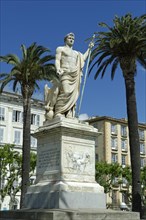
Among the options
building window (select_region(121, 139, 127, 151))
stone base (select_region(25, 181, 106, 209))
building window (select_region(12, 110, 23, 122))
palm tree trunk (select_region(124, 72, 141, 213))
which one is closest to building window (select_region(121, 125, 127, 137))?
building window (select_region(121, 139, 127, 151))

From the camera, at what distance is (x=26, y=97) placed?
29.3 meters

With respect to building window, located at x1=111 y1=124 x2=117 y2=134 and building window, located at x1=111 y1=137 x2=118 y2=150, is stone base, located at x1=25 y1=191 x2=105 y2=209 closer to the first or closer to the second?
building window, located at x1=111 y1=137 x2=118 y2=150

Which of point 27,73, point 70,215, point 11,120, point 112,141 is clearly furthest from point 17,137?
point 70,215

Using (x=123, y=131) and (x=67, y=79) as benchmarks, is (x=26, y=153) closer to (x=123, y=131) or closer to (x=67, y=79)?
(x=67, y=79)

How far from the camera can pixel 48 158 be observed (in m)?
13.6

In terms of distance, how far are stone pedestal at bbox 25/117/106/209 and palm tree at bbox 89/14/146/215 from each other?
10.3 meters

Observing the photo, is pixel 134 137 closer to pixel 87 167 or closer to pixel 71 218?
pixel 87 167

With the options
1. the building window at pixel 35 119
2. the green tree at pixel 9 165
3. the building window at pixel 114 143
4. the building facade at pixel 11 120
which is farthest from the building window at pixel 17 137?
the building window at pixel 114 143

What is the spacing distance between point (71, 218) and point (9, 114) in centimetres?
5181

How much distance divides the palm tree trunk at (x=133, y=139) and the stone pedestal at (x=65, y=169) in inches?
402

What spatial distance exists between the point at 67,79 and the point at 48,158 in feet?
10.1

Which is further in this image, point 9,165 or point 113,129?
point 113,129

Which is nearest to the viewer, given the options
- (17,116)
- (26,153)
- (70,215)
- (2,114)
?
(70,215)

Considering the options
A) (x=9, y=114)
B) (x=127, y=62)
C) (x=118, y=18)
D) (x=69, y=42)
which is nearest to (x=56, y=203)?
(x=69, y=42)
